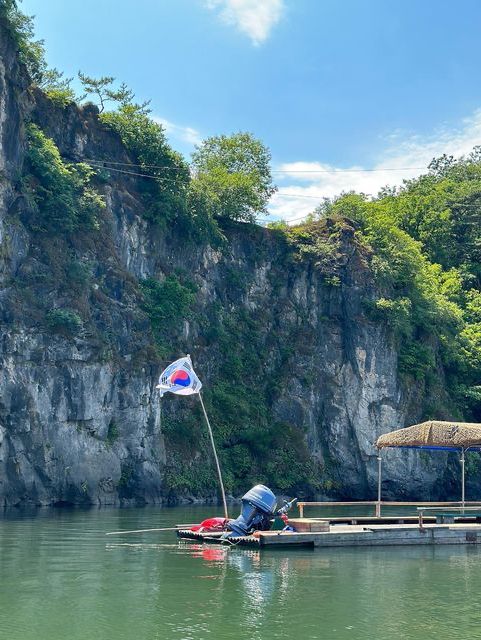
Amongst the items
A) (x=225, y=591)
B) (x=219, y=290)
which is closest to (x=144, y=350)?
(x=219, y=290)

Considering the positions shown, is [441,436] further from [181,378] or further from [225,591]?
[225,591]

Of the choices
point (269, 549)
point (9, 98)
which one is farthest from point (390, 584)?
point (9, 98)

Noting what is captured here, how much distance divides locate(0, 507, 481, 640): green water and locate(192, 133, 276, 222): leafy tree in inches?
1205

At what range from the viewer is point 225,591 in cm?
1462

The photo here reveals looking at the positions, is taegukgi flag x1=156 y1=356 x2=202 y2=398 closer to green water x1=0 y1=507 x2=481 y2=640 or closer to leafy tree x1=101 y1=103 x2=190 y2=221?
green water x1=0 y1=507 x2=481 y2=640

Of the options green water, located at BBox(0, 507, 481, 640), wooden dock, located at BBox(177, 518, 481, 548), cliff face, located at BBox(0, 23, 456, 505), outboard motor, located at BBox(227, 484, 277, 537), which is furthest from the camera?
cliff face, located at BBox(0, 23, 456, 505)

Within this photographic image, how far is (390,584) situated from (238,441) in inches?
1137

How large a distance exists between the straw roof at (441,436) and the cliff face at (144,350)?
55.0 ft

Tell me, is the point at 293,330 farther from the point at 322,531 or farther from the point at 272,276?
the point at 322,531

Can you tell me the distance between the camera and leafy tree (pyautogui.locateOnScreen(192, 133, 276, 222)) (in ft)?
164

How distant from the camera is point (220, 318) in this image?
47.2m

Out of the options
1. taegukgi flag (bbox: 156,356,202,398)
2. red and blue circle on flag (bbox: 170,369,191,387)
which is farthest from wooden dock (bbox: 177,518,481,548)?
red and blue circle on flag (bbox: 170,369,191,387)

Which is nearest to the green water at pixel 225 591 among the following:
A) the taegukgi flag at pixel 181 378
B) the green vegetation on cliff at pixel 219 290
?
the taegukgi flag at pixel 181 378

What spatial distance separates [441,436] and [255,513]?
5864 mm
